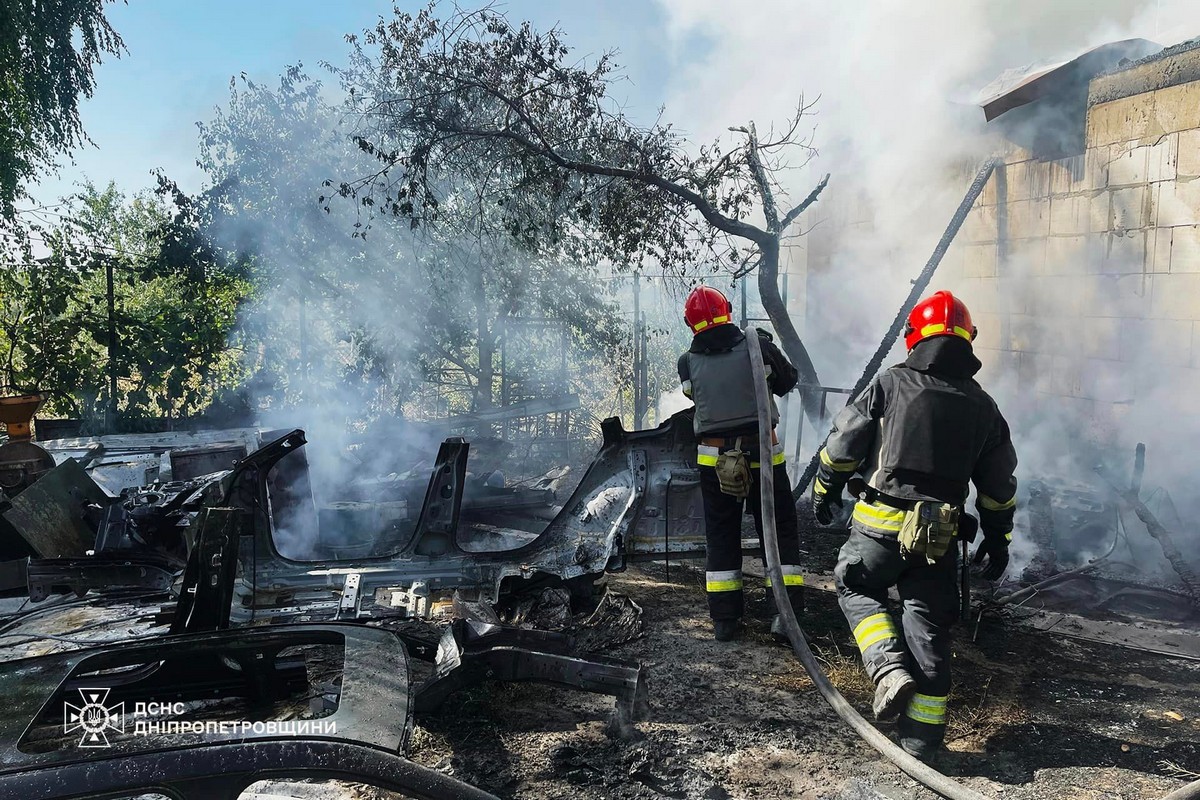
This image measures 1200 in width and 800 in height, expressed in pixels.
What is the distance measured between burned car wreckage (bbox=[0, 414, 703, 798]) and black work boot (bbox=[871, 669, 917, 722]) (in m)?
1.00

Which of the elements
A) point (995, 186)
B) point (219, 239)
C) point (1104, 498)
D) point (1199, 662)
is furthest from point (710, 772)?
point (219, 239)

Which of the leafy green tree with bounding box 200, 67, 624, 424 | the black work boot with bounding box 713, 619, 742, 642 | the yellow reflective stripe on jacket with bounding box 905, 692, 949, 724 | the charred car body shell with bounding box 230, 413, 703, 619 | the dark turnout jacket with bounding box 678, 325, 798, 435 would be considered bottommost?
the black work boot with bounding box 713, 619, 742, 642

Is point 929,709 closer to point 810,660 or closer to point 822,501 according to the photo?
point 810,660

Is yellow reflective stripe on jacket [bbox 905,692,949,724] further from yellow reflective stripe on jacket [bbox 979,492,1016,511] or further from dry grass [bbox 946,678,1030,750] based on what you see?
yellow reflective stripe on jacket [bbox 979,492,1016,511]

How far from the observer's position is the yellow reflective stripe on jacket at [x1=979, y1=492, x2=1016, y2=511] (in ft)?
11.3

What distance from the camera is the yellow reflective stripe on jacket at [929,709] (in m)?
3.08

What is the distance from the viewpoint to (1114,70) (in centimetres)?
691

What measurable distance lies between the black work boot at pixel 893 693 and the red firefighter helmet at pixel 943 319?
1480mm

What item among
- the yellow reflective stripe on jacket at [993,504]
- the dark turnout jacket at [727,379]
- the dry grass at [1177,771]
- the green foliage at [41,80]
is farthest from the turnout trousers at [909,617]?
the green foliage at [41,80]

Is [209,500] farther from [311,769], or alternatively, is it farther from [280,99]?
[280,99]

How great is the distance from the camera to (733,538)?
14.6 feet

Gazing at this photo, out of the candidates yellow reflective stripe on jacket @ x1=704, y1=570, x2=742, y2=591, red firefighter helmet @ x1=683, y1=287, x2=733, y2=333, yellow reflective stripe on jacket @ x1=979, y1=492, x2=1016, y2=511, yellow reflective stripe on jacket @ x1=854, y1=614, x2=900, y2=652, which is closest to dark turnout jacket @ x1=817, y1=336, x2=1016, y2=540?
yellow reflective stripe on jacket @ x1=979, y1=492, x2=1016, y2=511

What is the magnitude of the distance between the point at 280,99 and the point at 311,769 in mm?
10199

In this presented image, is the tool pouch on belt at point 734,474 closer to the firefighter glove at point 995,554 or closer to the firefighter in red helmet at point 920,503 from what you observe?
the firefighter in red helmet at point 920,503
